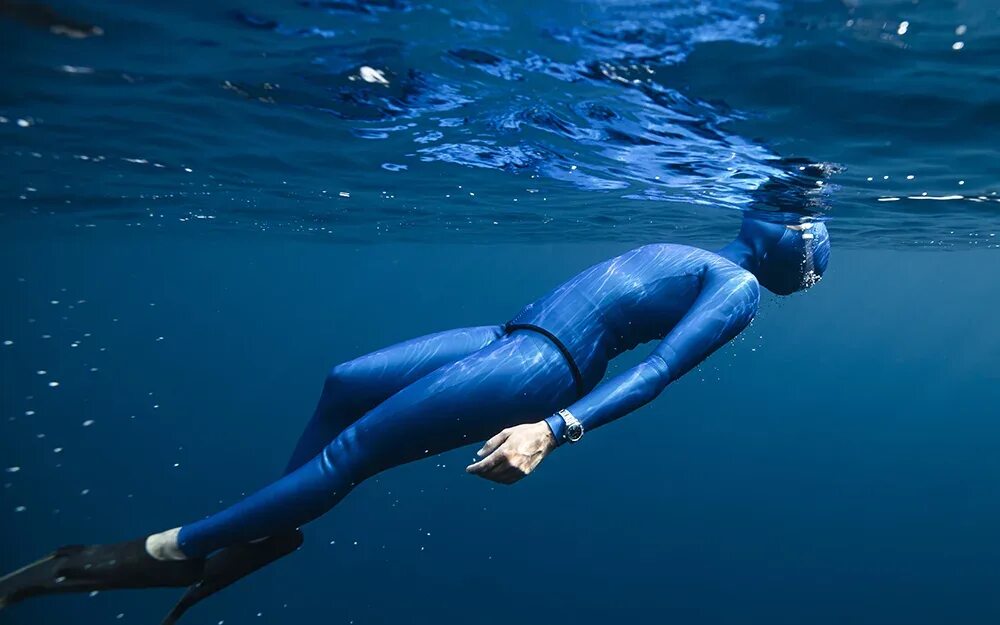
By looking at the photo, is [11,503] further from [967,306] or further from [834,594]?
[967,306]

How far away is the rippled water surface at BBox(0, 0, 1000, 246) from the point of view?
217 inches

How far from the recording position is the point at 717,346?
4.01 metres

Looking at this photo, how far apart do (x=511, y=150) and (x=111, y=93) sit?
5.89 meters

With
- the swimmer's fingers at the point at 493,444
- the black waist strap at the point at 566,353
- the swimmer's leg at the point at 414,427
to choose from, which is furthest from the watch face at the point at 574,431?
the black waist strap at the point at 566,353

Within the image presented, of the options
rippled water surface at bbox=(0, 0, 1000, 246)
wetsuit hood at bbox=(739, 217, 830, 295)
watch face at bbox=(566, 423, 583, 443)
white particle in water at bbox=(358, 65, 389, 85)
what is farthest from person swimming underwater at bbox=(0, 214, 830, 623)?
white particle in water at bbox=(358, 65, 389, 85)

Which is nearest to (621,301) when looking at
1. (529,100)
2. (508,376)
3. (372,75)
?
(508,376)

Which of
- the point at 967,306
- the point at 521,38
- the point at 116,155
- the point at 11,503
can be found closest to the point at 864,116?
the point at 521,38

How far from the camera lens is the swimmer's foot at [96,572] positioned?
3660mm

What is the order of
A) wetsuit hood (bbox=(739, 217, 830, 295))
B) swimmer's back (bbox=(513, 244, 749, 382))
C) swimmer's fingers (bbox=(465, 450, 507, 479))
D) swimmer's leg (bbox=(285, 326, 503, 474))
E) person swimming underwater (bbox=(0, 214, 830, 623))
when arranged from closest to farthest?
swimmer's fingers (bbox=(465, 450, 507, 479)) → person swimming underwater (bbox=(0, 214, 830, 623)) → swimmer's leg (bbox=(285, 326, 503, 474)) → swimmer's back (bbox=(513, 244, 749, 382)) → wetsuit hood (bbox=(739, 217, 830, 295))

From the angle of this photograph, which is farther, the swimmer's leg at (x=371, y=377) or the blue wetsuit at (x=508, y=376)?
the swimmer's leg at (x=371, y=377)

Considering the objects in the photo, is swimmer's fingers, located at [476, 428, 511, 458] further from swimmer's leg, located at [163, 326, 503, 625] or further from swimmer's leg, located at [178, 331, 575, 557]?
swimmer's leg, located at [163, 326, 503, 625]

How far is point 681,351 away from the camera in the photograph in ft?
12.4

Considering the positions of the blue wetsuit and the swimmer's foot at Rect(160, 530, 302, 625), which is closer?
the blue wetsuit

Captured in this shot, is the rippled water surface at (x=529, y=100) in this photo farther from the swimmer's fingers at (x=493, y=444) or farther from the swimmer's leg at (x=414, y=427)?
the swimmer's fingers at (x=493, y=444)
